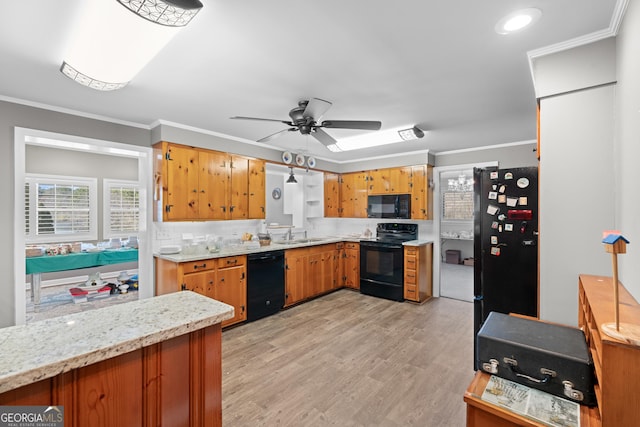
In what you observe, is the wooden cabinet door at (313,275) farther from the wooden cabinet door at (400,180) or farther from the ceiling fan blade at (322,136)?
the ceiling fan blade at (322,136)

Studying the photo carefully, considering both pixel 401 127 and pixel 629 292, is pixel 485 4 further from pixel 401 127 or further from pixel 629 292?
pixel 401 127

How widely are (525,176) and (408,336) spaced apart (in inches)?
82.8

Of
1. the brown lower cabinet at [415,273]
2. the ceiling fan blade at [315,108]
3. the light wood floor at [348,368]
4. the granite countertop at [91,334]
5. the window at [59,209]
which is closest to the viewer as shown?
the granite countertop at [91,334]

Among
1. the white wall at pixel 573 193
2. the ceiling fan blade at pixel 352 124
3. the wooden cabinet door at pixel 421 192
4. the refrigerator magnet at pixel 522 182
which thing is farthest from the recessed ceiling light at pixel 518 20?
the wooden cabinet door at pixel 421 192

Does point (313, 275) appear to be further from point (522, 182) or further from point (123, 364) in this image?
point (123, 364)

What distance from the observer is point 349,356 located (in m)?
2.90

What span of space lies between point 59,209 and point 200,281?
451cm

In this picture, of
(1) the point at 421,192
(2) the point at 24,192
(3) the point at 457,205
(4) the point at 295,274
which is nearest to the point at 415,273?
(1) the point at 421,192

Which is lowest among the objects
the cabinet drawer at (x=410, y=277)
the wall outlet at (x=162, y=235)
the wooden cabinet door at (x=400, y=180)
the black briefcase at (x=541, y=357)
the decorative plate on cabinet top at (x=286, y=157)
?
the cabinet drawer at (x=410, y=277)

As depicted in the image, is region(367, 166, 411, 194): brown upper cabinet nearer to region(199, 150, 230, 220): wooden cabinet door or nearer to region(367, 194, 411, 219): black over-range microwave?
region(367, 194, 411, 219): black over-range microwave

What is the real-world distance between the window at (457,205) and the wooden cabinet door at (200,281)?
742 centimetres

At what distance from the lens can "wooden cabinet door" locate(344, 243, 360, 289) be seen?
525 cm

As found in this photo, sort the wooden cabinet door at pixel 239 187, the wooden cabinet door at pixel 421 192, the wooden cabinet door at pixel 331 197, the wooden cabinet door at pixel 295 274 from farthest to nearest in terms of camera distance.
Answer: the wooden cabinet door at pixel 331 197 < the wooden cabinet door at pixel 421 192 < the wooden cabinet door at pixel 295 274 < the wooden cabinet door at pixel 239 187

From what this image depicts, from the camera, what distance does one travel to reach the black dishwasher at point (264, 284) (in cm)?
380
